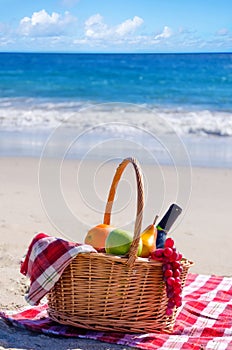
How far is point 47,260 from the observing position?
289 centimetres

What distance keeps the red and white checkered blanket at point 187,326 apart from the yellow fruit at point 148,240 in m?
0.36

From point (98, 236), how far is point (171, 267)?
34 cm

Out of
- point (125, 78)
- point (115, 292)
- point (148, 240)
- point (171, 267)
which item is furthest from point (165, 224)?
point (125, 78)

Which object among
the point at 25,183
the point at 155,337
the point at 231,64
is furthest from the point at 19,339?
the point at 231,64

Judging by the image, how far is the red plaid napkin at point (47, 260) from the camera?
281cm

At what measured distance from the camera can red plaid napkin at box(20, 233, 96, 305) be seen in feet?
9.21

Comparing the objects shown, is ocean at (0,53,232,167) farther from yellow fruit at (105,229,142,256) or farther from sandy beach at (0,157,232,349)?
yellow fruit at (105,229,142,256)

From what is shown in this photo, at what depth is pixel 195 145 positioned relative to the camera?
882 cm

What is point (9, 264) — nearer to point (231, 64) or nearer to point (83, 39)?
point (231, 64)

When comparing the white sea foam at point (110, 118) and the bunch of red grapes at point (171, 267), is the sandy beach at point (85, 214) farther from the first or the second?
the white sea foam at point (110, 118)

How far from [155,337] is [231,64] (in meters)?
26.3

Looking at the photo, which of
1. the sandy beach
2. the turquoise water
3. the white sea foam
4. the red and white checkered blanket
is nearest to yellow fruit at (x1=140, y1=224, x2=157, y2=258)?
the sandy beach

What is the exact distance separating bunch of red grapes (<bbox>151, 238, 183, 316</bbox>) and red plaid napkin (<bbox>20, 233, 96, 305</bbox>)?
29 centimetres

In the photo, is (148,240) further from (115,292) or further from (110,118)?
(110,118)
